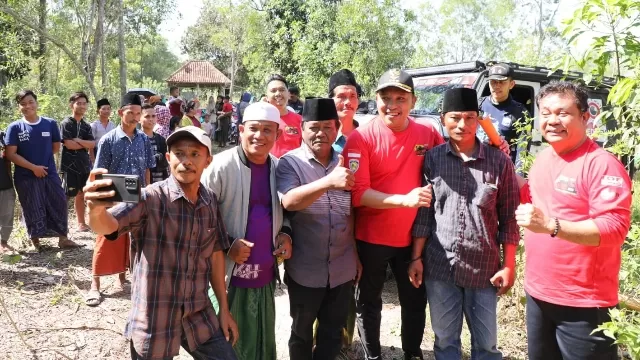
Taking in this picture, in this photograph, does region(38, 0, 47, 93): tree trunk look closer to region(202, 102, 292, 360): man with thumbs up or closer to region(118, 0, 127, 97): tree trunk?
region(118, 0, 127, 97): tree trunk

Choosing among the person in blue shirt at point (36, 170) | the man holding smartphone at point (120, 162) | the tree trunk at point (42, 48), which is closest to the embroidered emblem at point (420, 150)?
the man holding smartphone at point (120, 162)

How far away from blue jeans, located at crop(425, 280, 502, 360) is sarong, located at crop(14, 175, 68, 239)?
15.9 ft

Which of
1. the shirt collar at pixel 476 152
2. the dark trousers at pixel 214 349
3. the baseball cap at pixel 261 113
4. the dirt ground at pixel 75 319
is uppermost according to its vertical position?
the baseball cap at pixel 261 113

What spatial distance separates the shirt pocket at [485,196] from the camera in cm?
246

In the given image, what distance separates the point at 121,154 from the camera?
438 cm

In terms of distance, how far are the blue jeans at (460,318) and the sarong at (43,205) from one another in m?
4.84

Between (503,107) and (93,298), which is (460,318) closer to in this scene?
(503,107)

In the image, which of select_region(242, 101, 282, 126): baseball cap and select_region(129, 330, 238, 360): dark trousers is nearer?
select_region(129, 330, 238, 360): dark trousers

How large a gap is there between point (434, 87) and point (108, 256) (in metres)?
4.68

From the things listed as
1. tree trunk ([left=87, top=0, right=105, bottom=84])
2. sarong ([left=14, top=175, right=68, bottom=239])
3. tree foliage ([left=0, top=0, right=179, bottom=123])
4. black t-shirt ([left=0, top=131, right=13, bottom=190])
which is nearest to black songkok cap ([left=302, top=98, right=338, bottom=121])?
sarong ([left=14, top=175, right=68, bottom=239])

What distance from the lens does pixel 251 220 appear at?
2510mm

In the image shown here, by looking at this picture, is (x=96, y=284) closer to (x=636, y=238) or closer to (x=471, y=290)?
(x=471, y=290)

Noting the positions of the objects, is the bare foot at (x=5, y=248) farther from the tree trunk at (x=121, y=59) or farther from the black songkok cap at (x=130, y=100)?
the tree trunk at (x=121, y=59)

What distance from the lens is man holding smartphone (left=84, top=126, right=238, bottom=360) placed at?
2.08 meters
